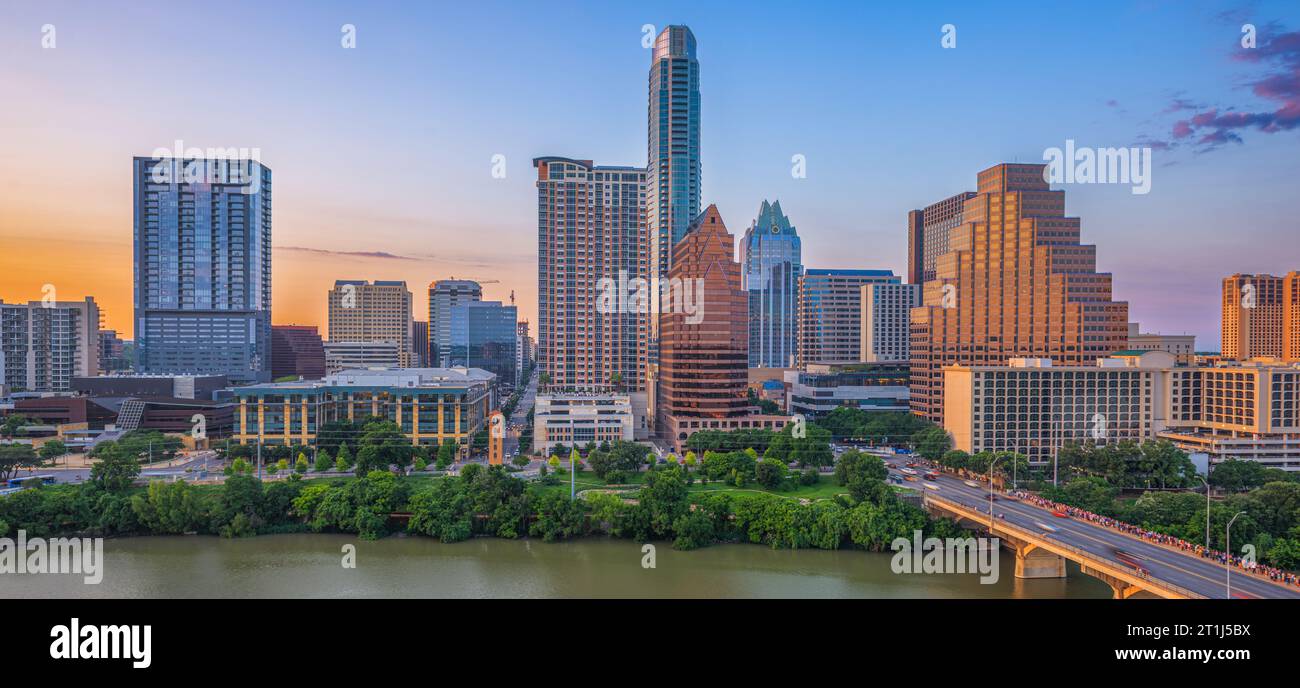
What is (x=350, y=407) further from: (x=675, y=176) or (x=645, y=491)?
(x=675, y=176)

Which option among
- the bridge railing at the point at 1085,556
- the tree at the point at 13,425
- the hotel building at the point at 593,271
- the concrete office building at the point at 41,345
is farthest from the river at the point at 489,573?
the concrete office building at the point at 41,345

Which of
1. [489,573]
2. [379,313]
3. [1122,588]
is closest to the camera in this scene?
[1122,588]

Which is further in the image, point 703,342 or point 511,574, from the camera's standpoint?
point 703,342

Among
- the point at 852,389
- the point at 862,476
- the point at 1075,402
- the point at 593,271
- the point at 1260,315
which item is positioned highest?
the point at 593,271

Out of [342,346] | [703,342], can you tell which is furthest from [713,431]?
[342,346]

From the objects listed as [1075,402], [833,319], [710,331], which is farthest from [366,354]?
[1075,402]

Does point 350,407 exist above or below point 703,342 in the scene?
below

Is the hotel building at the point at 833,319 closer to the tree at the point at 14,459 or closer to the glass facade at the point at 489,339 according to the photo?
the glass facade at the point at 489,339

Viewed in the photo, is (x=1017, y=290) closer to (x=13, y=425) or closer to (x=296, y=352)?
(x=13, y=425)

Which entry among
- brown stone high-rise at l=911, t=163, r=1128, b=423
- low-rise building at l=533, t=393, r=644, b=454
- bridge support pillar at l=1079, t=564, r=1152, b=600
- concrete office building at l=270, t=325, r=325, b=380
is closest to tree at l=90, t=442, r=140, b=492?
low-rise building at l=533, t=393, r=644, b=454
